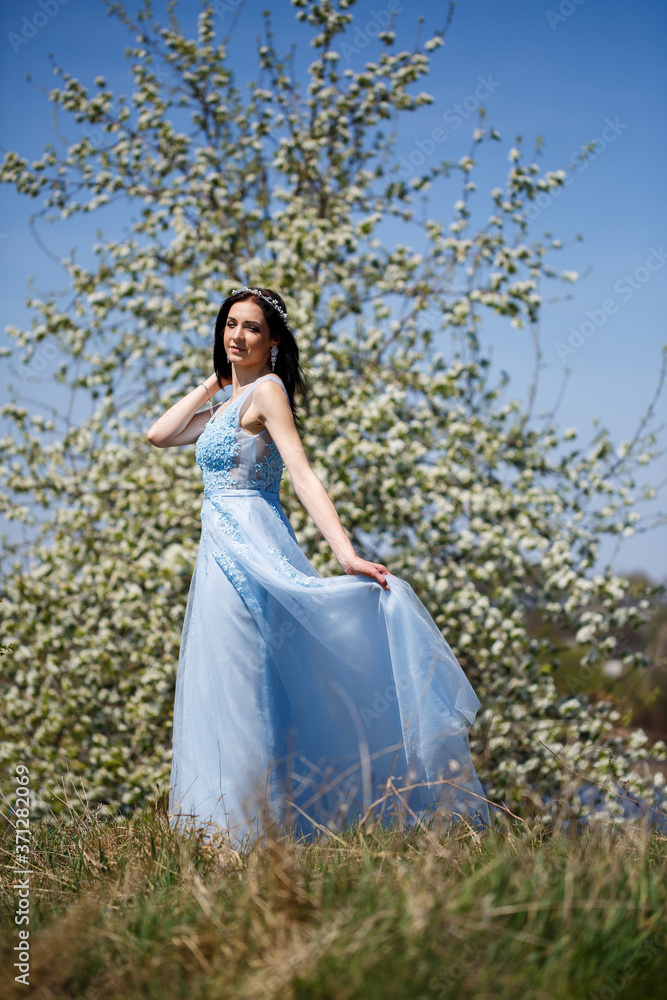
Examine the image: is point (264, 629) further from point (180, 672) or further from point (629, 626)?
point (629, 626)

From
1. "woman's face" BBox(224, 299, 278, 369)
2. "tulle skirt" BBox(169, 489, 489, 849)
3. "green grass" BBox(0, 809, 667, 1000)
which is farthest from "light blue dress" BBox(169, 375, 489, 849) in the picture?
"green grass" BBox(0, 809, 667, 1000)

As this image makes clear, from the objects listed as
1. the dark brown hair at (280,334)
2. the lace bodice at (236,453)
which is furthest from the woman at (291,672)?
the dark brown hair at (280,334)

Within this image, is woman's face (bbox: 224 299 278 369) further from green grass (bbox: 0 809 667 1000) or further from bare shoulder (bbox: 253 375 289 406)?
green grass (bbox: 0 809 667 1000)

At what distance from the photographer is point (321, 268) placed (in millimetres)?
6168

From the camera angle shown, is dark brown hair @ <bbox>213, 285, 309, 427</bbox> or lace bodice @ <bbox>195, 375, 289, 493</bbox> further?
dark brown hair @ <bbox>213, 285, 309, 427</bbox>

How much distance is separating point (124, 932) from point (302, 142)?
19.1 ft

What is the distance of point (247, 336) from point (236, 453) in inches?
20.8

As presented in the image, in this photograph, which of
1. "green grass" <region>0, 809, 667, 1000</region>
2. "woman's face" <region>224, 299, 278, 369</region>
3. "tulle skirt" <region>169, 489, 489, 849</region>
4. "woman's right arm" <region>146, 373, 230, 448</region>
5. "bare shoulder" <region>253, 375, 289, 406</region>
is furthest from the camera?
"woman's right arm" <region>146, 373, 230, 448</region>

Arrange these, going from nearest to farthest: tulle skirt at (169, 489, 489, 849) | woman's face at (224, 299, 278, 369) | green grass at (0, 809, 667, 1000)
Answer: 1. green grass at (0, 809, 667, 1000)
2. tulle skirt at (169, 489, 489, 849)
3. woman's face at (224, 299, 278, 369)

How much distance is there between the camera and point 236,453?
3.26 metres

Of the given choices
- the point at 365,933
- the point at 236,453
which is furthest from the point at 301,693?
the point at 365,933

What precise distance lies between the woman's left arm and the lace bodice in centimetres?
8

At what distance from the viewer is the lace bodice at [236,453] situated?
3262 millimetres

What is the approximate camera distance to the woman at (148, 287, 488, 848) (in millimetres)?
2893
